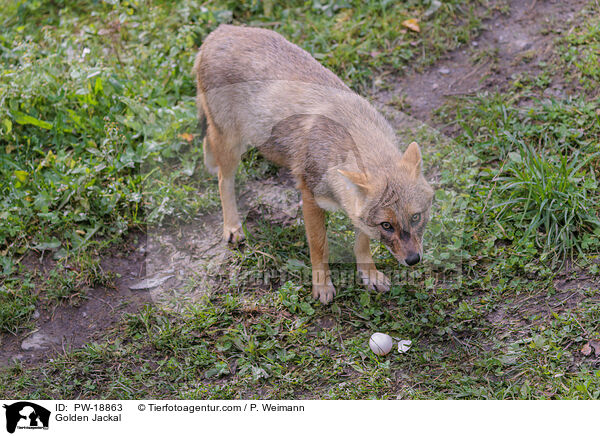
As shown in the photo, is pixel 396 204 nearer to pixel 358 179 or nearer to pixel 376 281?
pixel 358 179

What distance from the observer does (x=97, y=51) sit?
26.0 feet

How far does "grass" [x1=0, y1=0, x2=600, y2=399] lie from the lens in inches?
188

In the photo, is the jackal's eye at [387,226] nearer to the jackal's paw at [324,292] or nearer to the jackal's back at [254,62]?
the jackal's paw at [324,292]

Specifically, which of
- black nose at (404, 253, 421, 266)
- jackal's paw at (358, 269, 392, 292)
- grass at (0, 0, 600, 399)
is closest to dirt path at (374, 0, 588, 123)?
grass at (0, 0, 600, 399)

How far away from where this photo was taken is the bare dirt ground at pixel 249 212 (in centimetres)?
538

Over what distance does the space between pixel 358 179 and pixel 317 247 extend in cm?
101

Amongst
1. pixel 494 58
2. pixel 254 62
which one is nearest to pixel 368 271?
pixel 254 62

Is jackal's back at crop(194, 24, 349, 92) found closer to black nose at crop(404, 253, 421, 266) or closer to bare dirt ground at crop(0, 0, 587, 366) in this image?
bare dirt ground at crop(0, 0, 587, 366)

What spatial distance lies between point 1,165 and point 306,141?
3.75m

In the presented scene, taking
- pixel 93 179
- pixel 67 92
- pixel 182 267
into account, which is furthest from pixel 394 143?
pixel 67 92

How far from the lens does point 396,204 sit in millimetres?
4516
